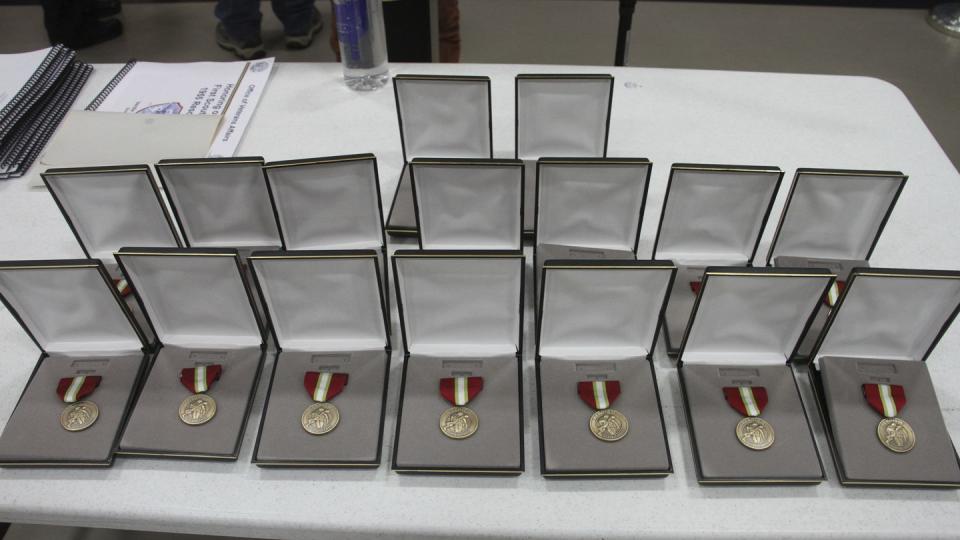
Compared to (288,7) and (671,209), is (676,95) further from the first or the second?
(288,7)

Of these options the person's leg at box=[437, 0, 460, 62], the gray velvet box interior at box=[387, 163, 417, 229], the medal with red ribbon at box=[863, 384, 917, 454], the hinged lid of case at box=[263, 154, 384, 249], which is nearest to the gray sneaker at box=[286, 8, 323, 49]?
the person's leg at box=[437, 0, 460, 62]

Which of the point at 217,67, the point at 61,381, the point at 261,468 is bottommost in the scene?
the point at 261,468

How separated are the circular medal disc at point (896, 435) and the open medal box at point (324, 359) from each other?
24.1 inches

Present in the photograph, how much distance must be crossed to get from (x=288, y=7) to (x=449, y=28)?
0.82m

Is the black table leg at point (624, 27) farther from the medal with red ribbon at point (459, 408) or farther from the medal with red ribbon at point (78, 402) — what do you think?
the medal with red ribbon at point (78, 402)

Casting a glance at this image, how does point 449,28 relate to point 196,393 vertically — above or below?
above

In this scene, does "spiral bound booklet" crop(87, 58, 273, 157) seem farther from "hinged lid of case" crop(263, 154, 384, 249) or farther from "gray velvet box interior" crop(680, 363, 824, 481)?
"gray velvet box interior" crop(680, 363, 824, 481)

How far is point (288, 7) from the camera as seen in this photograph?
103 inches

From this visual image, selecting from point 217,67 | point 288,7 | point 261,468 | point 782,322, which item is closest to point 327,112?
point 217,67

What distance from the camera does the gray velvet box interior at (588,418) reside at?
780 mm

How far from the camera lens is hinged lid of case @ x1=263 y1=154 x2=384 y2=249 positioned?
3.25 feet

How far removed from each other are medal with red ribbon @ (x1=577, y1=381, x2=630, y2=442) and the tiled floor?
82.1 inches

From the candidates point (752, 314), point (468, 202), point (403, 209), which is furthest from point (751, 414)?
point (403, 209)

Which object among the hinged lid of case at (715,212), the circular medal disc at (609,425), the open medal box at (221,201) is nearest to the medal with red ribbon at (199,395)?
the open medal box at (221,201)
